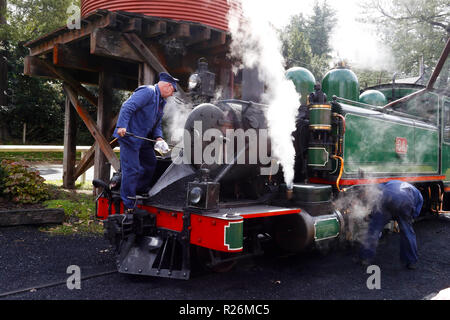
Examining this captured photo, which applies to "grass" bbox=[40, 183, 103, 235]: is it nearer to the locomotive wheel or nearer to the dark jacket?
the locomotive wheel

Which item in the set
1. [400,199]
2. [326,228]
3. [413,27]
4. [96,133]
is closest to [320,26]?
[413,27]

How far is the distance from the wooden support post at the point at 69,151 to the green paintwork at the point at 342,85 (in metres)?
5.32

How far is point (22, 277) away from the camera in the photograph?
3.55 m

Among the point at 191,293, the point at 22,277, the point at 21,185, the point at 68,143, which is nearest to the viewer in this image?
the point at 191,293

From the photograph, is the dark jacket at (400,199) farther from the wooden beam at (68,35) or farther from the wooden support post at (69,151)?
the wooden support post at (69,151)

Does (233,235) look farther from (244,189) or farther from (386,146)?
(386,146)

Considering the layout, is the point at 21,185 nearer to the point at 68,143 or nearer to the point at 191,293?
the point at 68,143

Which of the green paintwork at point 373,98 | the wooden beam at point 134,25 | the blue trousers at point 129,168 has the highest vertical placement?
the wooden beam at point 134,25

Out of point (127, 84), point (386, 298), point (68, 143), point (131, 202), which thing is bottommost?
point (386, 298)

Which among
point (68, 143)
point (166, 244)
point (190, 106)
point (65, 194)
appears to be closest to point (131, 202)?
point (166, 244)

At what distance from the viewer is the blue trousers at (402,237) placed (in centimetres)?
431

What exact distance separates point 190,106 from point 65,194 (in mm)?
3482

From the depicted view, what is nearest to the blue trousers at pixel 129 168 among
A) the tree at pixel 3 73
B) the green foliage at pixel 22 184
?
the green foliage at pixel 22 184

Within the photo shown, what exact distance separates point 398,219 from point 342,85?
217cm
